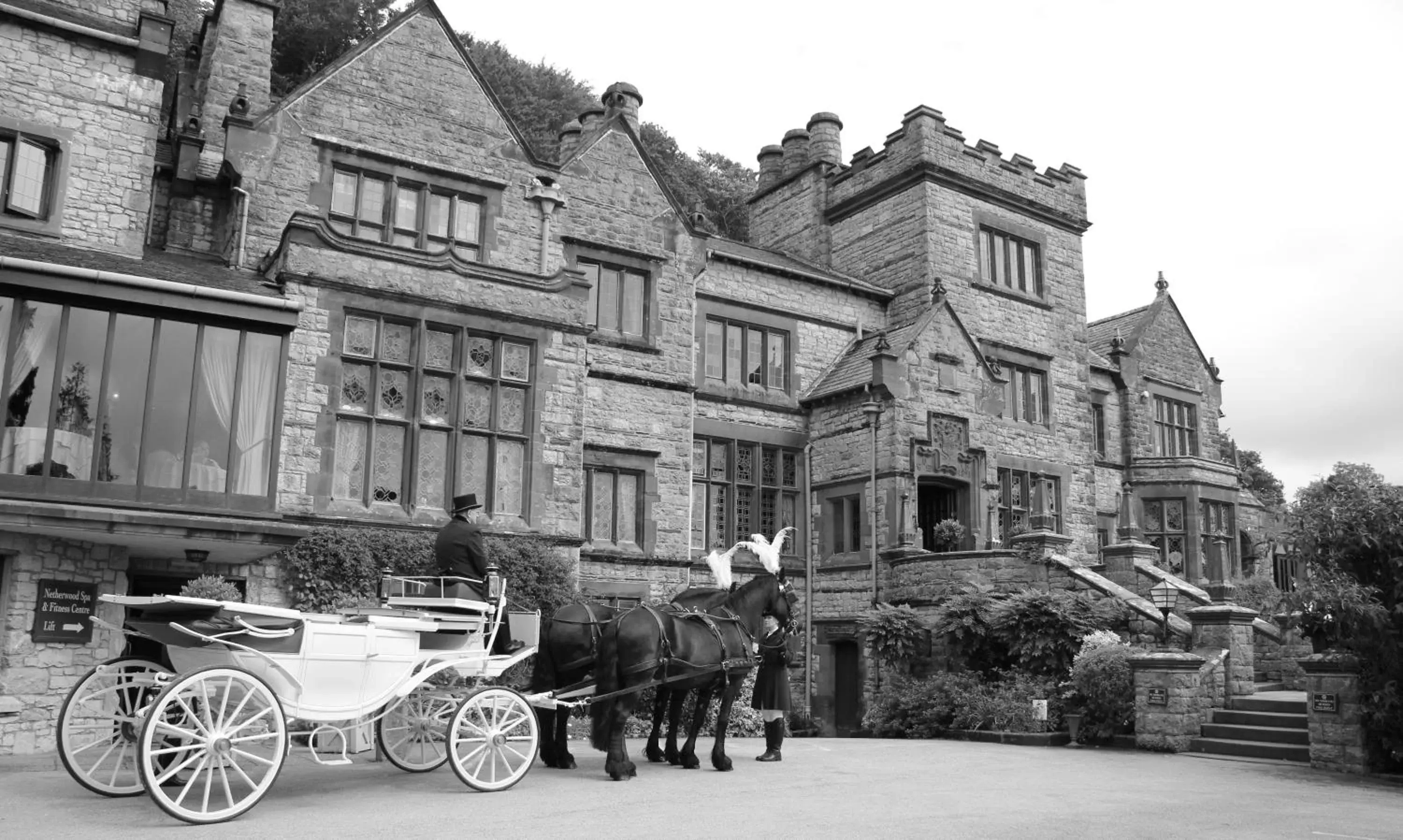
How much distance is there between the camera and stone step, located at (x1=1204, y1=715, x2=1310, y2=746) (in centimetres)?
1409

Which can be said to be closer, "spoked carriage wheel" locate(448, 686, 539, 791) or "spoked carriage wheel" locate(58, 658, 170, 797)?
"spoked carriage wheel" locate(58, 658, 170, 797)

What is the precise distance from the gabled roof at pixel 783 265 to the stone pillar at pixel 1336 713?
14665 millimetres

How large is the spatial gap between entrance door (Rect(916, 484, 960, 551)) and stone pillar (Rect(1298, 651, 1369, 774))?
459 inches

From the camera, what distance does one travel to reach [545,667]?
36.9ft

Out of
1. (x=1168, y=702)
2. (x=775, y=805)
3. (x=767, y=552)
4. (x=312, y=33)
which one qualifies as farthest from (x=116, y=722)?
(x=312, y=33)

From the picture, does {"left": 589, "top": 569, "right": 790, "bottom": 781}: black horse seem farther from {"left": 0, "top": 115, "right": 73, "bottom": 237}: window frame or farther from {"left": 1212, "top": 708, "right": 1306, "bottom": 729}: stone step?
{"left": 0, "top": 115, "right": 73, "bottom": 237}: window frame

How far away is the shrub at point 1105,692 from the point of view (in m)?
16.0

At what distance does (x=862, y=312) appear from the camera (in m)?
27.1

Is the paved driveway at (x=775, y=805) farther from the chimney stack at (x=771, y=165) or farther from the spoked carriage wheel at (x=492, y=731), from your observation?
the chimney stack at (x=771, y=165)

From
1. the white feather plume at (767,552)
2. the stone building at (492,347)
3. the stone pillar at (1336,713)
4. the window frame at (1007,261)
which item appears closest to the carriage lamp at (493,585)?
the white feather plume at (767,552)

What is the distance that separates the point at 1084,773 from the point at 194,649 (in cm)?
954

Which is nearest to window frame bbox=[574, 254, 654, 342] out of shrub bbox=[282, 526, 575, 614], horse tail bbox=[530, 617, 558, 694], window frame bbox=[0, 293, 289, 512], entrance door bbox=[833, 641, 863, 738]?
shrub bbox=[282, 526, 575, 614]

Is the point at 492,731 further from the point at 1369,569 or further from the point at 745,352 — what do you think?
the point at 745,352

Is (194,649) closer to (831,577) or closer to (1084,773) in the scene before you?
(1084,773)
